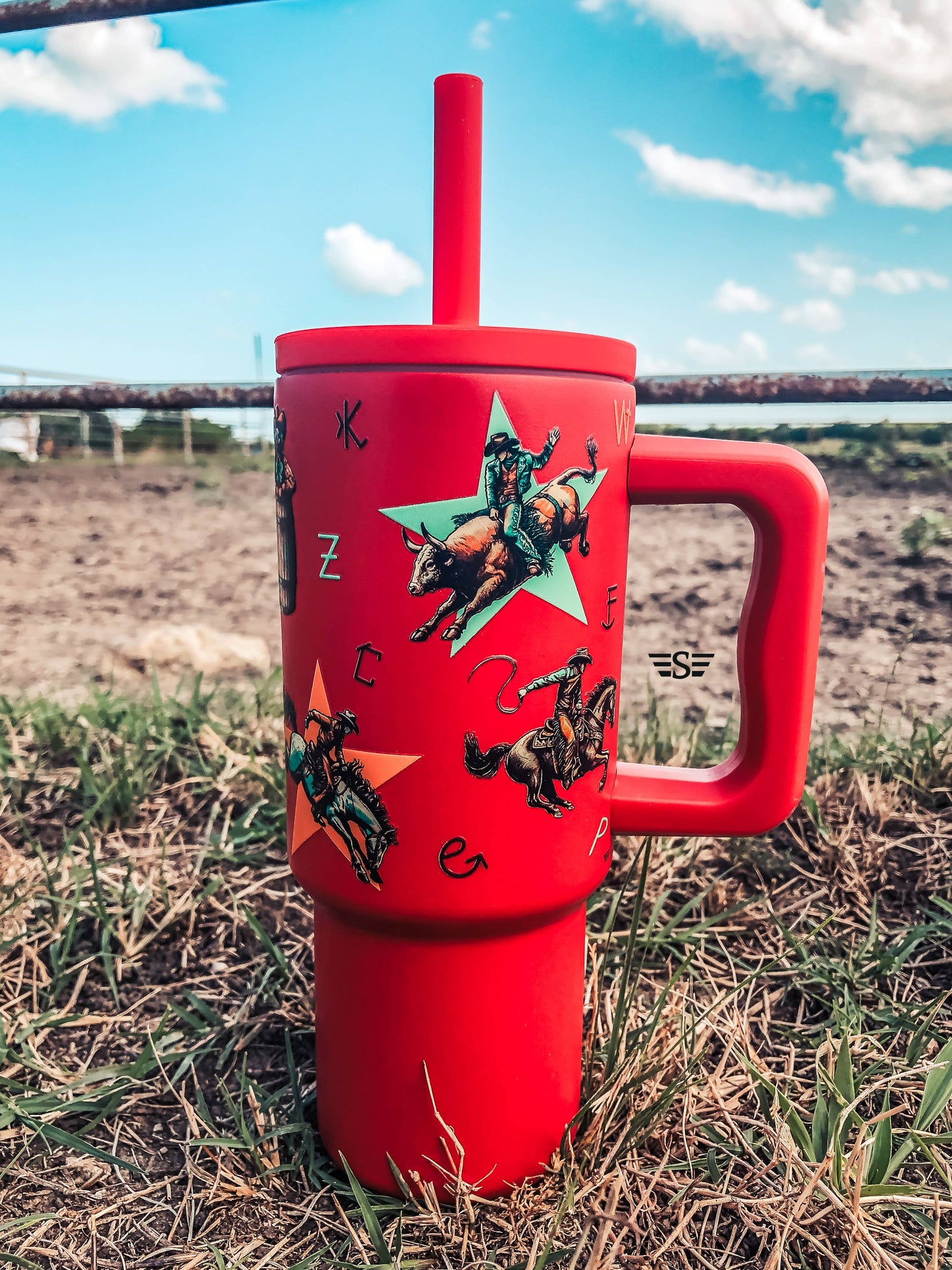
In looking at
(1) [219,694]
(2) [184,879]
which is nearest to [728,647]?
(1) [219,694]

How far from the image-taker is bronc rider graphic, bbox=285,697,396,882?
3.39ft

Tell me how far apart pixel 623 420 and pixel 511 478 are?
174 mm

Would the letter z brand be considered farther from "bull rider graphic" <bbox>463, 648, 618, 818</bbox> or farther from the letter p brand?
the letter p brand

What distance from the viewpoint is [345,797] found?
1.04m

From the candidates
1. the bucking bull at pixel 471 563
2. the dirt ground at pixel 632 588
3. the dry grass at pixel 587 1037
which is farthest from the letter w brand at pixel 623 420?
the dirt ground at pixel 632 588

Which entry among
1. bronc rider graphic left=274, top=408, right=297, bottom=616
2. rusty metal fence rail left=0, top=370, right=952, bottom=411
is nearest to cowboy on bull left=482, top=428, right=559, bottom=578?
bronc rider graphic left=274, top=408, right=297, bottom=616

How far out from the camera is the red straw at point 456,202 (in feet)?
3.54

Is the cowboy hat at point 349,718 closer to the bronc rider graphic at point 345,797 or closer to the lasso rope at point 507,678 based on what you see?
the bronc rider graphic at point 345,797

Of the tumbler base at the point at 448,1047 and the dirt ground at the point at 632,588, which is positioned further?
the dirt ground at the point at 632,588

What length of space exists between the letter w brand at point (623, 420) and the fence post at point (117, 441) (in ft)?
21.6

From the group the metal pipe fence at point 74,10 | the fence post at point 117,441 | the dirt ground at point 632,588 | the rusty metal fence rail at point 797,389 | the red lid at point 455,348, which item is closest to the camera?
the red lid at point 455,348

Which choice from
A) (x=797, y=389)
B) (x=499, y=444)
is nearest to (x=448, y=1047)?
(x=499, y=444)

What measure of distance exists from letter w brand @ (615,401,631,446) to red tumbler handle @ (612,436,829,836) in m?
0.02

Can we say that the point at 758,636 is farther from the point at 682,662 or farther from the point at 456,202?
the point at 456,202
